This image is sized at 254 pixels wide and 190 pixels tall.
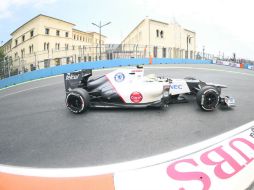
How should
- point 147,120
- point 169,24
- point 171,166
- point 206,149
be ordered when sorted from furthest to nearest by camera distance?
point 169,24
point 147,120
point 206,149
point 171,166

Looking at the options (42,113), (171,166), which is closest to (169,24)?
(42,113)

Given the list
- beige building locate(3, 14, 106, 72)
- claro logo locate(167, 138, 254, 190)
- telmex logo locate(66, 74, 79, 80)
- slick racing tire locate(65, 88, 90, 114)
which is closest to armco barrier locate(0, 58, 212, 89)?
beige building locate(3, 14, 106, 72)

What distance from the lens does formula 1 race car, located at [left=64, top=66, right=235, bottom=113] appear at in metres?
6.77

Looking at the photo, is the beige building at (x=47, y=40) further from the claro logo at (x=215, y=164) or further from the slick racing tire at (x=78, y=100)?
the claro logo at (x=215, y=164)

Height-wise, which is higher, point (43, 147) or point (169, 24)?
point (169, 24)

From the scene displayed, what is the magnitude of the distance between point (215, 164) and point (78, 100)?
4.25 meters

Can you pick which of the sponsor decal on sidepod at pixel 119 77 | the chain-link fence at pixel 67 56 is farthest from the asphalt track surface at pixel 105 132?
the chain-link fence at pixel 67 56

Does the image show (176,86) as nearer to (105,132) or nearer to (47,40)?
(105,132)

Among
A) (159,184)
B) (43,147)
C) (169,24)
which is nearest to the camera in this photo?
(159,184)

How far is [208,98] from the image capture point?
22.3 feet

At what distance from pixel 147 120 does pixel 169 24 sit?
51.4 metres

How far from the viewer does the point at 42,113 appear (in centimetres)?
797

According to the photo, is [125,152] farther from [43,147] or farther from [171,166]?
[43,147]

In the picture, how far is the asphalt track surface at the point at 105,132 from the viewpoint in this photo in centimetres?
463
